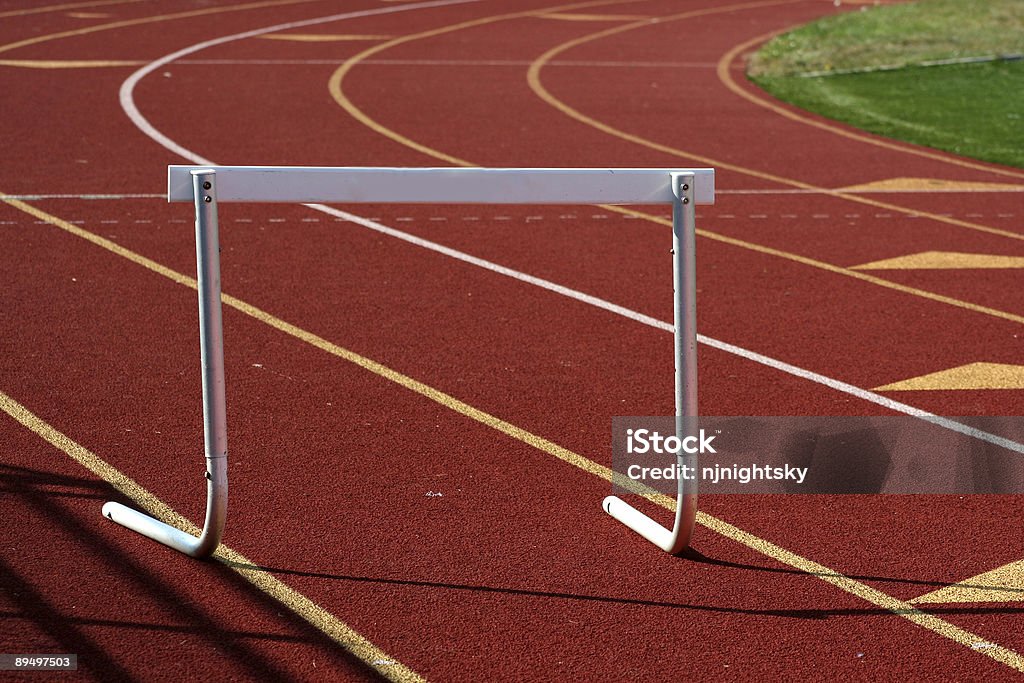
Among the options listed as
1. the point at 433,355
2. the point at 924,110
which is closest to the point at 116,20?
the point at 924,110

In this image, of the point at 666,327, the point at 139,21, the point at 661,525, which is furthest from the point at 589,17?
the point at 661,525

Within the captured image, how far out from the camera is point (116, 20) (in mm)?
20047

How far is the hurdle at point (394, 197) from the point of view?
426cm

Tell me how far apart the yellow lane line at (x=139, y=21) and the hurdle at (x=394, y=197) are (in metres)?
13.6

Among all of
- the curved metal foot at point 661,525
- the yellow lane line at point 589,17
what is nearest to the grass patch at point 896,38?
the yellow lane line at point 589,17

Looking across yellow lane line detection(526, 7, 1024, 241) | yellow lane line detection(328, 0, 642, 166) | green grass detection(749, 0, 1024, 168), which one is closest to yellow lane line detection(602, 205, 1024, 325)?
yellow lane line detection(526, 7, 1024, 241)

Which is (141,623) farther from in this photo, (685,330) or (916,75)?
(916,75)

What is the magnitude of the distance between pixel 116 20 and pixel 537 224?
13.1 meters

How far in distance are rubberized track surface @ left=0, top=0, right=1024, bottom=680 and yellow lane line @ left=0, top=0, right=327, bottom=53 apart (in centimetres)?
463

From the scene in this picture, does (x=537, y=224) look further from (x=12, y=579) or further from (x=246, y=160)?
(x=12, y=579)

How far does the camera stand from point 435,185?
14.2ft

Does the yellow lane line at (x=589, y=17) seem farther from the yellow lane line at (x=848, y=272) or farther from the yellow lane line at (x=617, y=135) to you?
the yellow lane line at (x=848, y=272)

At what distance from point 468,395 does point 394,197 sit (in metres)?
1.85

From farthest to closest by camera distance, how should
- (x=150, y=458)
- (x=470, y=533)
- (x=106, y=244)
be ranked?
(x=106, y=244) < (x=150, y=458) < (x=470, y=533)
